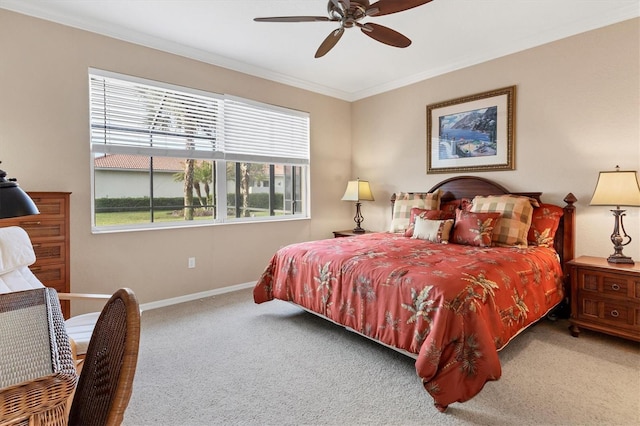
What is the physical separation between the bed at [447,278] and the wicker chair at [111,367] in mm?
1552

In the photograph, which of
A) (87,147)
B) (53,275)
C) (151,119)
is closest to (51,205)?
(53,275)

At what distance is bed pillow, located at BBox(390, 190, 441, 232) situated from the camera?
13.4ft

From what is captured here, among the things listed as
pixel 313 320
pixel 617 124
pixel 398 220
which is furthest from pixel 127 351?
pixel 617 124

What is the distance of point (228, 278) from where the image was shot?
4.14 meters

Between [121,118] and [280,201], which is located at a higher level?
[121,118]

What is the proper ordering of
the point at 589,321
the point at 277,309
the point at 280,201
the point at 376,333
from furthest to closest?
the point at 280,201 → the point at 277,309 → the point at 589,321 → the point at 376,333

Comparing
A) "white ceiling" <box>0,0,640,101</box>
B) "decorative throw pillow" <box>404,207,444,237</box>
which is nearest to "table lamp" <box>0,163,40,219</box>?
"white ceiling" <box>0,0,640,101</box>

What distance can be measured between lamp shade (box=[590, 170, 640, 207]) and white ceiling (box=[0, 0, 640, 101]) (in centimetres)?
145

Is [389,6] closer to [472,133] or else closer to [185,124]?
[472,133]

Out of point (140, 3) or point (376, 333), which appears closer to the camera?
point (376, 333)

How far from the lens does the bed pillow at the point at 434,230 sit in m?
3.41

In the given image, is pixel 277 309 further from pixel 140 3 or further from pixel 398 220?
pixel 140 3

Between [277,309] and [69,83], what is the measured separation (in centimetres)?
291

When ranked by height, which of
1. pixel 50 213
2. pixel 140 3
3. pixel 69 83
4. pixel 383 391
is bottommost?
pixel 383 391
